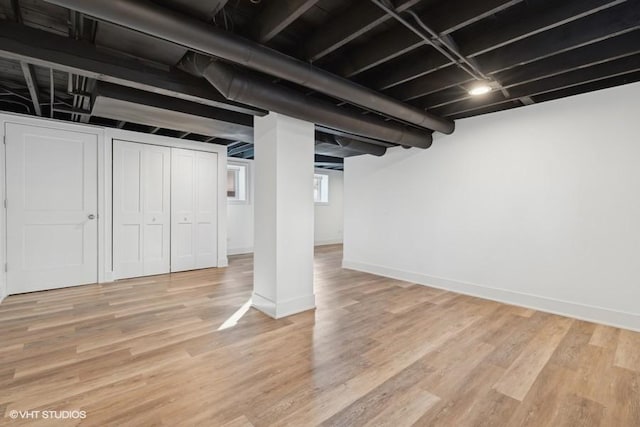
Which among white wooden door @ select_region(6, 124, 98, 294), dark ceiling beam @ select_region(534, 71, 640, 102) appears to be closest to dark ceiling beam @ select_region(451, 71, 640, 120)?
dark ceiling beam @ select_region(534, 71, 640, 102)

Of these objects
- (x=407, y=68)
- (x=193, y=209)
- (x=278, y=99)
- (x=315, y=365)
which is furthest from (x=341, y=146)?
(x=315, y=365)

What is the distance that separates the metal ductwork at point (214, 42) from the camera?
1.54 meters

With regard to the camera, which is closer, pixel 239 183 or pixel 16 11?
pixel 16 11

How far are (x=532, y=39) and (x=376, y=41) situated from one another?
4.08 feet

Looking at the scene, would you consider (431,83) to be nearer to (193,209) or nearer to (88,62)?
(88,62)

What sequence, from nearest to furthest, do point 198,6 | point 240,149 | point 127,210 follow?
point 198,6, point 127,210, point 240,149

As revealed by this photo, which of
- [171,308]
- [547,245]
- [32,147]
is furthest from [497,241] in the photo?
[32,147]

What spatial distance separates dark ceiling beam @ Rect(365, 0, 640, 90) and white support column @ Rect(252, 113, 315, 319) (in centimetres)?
114

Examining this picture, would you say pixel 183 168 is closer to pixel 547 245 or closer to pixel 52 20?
pixel 52 20

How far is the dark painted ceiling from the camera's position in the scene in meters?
1.91

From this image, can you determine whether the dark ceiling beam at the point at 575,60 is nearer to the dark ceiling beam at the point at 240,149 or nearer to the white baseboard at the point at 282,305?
the white baseboard at the point at 282,305

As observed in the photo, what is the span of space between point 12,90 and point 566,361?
6.24 metres

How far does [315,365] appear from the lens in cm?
216

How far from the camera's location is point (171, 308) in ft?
10.8
